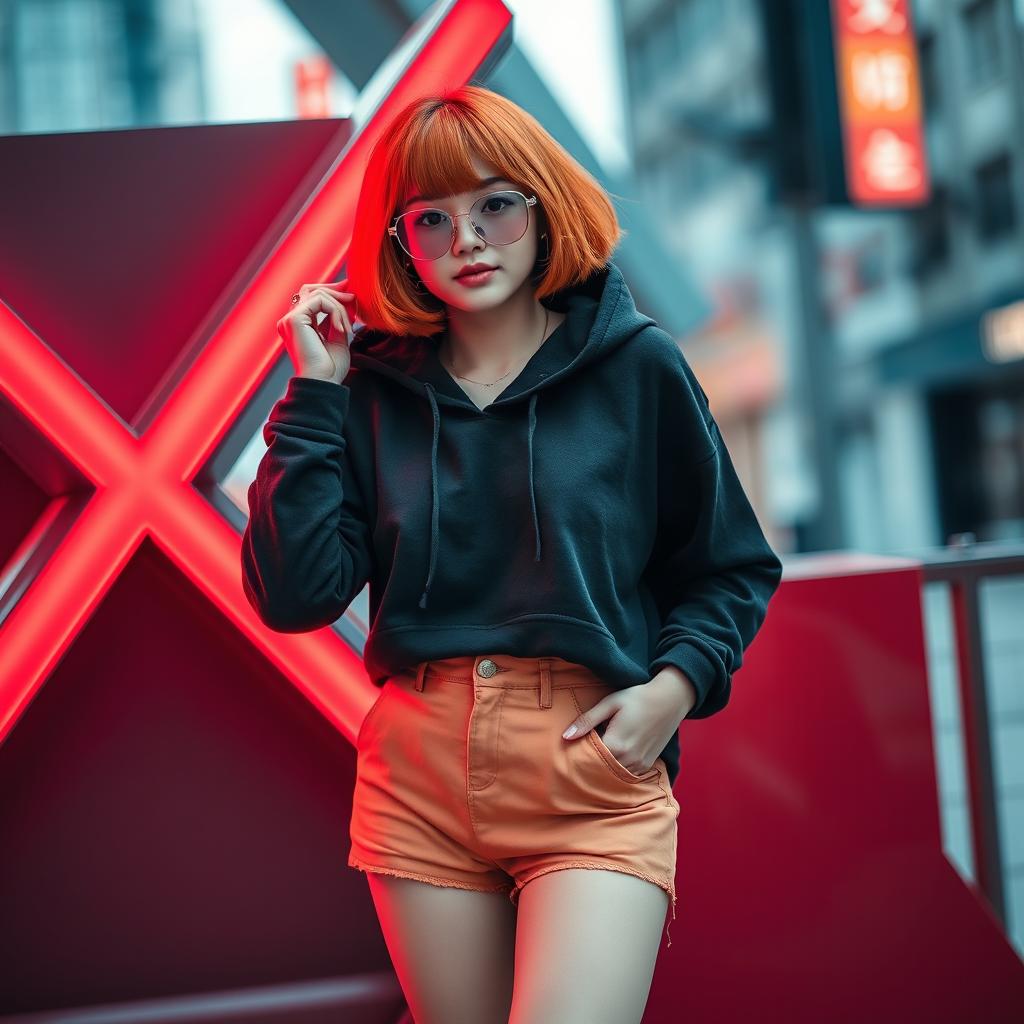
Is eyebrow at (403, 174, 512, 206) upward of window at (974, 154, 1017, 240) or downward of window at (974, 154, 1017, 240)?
downward

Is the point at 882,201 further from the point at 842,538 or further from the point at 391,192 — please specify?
the point at 391,192

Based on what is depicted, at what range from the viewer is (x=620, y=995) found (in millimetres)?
1155

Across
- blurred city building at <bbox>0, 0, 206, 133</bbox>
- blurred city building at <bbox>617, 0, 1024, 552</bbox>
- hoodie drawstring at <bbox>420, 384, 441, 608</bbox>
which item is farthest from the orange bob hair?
blurred city building at <bbox>0, 0, 206, 133</bbox>

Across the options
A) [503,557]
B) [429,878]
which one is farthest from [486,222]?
[429,878]

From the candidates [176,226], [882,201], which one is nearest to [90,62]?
[882,201]

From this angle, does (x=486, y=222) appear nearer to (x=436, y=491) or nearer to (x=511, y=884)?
(x=436, y=491)

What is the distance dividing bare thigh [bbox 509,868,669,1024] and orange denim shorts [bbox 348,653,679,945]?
20mm

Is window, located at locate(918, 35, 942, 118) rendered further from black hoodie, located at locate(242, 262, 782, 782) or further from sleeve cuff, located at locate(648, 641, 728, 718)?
sleeve cuff, located at locate(648, 641, 728, 718)

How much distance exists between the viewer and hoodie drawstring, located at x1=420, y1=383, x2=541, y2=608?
126 cm

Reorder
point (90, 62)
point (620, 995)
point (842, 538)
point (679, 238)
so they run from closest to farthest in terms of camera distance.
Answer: point (620, 995)
point (842, 538)
point (90, 62)
point (679, 238)

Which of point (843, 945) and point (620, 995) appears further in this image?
point (843, 945)

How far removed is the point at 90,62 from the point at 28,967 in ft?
69.3

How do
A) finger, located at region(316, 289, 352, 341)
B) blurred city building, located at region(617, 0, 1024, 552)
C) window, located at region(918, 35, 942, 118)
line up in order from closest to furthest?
finger, located at region(316, 289, 352, 341), blurred city building, located at region(617, 0, 1024, 552), window, located at region(918, 35, 942, 118)

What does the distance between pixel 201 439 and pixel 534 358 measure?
1.99 ft
